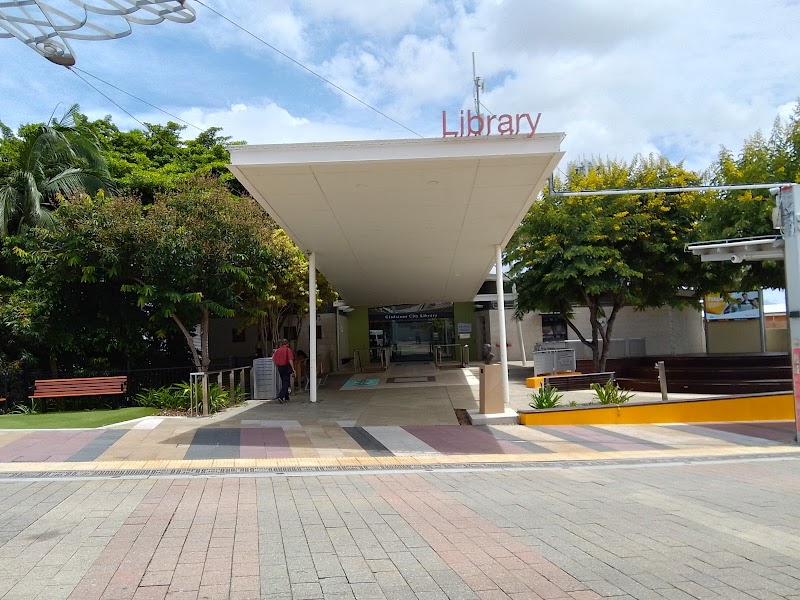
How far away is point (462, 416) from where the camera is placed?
1490cm

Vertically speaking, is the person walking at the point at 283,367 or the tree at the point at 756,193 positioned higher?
the tree at the point at 756,193

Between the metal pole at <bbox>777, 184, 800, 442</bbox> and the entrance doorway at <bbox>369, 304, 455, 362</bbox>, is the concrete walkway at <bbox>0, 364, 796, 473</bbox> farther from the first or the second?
the entrance doorway at <bbox>369, 304, 455, 362</bbox>

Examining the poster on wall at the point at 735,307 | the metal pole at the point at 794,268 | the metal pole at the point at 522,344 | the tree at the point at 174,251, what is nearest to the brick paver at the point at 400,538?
the metal pole at the point at 794,268

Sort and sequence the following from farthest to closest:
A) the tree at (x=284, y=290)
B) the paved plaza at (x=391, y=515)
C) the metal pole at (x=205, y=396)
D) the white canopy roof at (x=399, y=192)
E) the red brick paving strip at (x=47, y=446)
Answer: the tree at (x=284, y=290) → the metal pole at (x=205, y=396) → the white canopy roof at (x=399, y=192) → the red brick paving strip at (x=47, y=446) → the paved plaza at (x=391, y=515)

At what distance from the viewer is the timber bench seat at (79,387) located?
1513 centimetres

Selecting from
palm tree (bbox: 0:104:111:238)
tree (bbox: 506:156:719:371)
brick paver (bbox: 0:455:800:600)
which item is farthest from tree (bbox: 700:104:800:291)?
palm tree (bbox: 0:104:111:238)

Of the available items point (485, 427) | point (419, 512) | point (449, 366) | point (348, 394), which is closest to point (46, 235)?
point (348, 394)

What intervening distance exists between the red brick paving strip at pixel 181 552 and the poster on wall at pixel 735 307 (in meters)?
28.7

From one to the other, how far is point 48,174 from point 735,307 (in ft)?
95.4

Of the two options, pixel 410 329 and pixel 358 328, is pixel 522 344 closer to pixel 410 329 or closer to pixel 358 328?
pixel 410 329

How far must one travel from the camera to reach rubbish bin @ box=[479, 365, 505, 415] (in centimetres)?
1423

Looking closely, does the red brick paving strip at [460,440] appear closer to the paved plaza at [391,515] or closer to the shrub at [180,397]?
the paved plaza at [391,515]

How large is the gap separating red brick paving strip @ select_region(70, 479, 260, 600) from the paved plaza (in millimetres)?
23

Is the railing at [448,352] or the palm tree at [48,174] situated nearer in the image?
the palm tree at [48,174]
